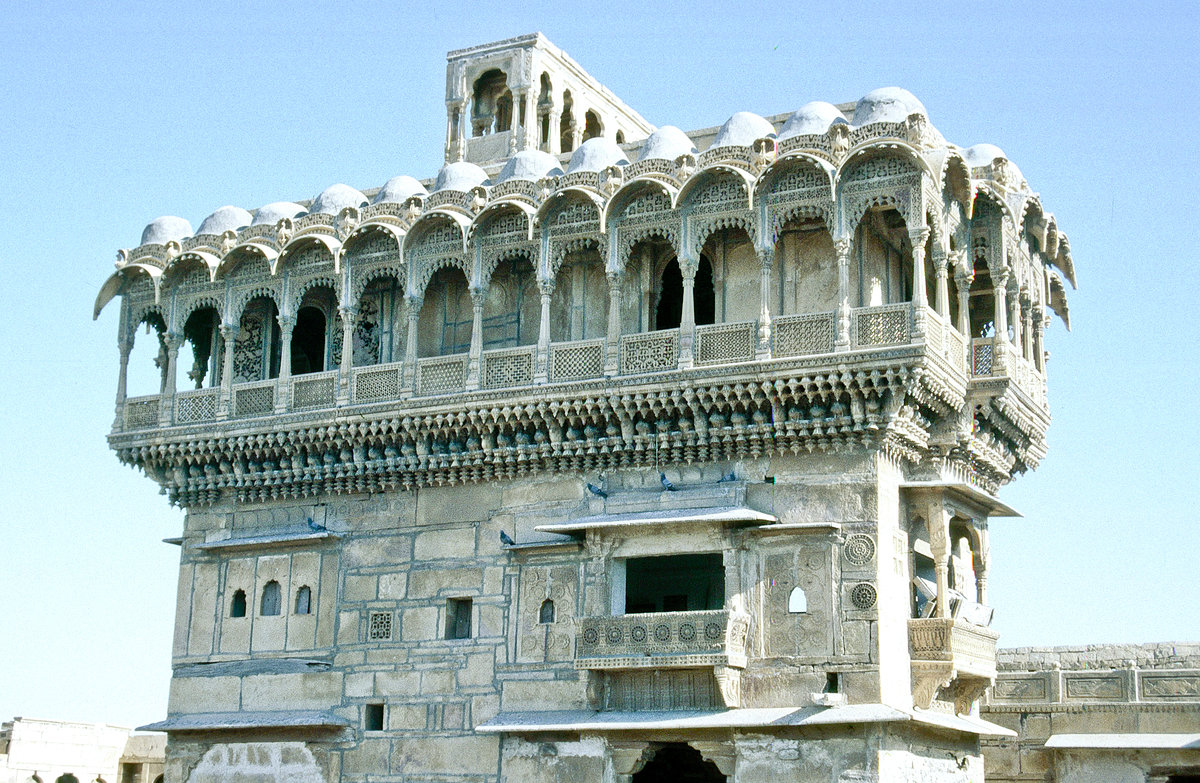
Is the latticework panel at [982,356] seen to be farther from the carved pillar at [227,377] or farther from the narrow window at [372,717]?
the carved pillar at [227,377]

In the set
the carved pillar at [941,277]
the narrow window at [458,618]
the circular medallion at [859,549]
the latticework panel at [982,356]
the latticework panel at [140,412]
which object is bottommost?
the narrow window at [458,618]

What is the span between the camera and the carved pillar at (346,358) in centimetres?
2003

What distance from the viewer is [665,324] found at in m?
20.0

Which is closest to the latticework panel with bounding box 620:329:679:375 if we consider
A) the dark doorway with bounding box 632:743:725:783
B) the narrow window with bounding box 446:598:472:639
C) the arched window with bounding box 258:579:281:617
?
the narrow window with bounding box 446:598:472:639

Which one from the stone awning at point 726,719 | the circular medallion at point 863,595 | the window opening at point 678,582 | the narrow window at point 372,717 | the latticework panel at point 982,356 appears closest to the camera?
the stone awning at point 726,719

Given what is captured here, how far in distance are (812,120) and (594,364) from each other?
3.50m

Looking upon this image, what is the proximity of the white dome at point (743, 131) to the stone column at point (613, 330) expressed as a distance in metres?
1.80

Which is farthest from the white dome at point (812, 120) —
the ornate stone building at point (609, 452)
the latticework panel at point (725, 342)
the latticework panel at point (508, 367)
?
the latticework panel at point (508, 367)

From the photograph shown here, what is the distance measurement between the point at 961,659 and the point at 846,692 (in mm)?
1560

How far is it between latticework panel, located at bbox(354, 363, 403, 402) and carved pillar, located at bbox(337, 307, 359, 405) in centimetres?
11

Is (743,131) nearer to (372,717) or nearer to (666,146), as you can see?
(666,146)

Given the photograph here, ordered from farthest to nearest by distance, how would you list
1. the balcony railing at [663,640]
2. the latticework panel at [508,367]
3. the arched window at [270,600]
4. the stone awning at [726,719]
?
the arched window at [270,600]
the latticework panel at [508,367]
the balcony railing at [663,640]
the stone awning at [726,719]

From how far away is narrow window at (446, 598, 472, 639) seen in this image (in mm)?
19344

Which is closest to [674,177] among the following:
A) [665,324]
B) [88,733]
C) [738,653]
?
[665,324]
